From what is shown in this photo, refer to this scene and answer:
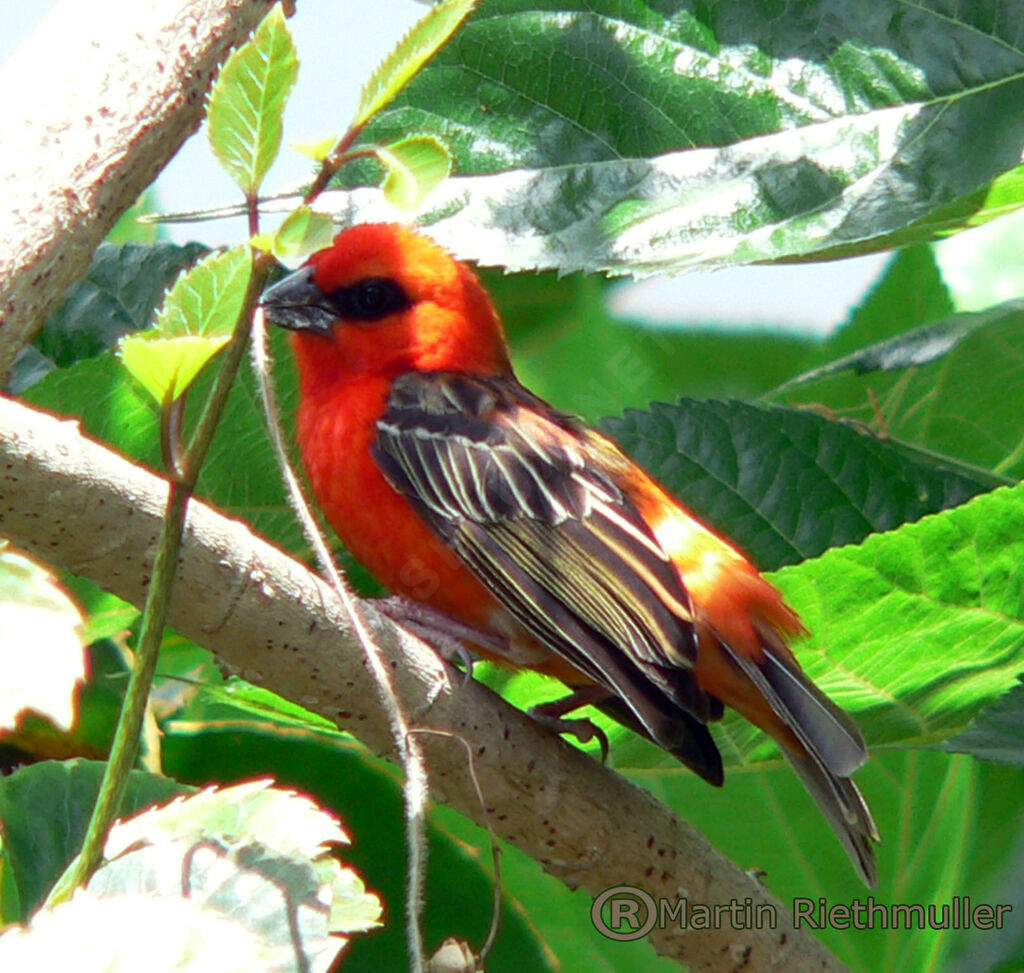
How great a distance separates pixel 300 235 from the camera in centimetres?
113

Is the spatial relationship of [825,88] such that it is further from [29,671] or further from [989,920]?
[29,671]

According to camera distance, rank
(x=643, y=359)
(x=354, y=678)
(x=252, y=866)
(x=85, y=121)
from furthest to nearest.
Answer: (x=643, y=359) → (x=354, y=678) → (x=85, y=121) → (x=252, y=866)

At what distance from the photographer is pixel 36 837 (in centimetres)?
212

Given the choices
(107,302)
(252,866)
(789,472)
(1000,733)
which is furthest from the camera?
(107,302)

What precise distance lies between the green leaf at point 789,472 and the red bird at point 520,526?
0.63 feet

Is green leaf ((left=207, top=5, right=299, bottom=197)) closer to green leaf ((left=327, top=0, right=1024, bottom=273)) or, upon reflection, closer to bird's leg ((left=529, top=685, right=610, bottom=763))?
green leaf ((left=327, top=0, right=1024, bottom=273))

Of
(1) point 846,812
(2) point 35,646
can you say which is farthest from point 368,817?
(2) point 35,646

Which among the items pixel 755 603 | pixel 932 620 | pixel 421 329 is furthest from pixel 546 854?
pixel 421 329

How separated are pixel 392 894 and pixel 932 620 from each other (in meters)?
1.03

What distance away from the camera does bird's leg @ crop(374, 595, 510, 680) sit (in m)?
2.91

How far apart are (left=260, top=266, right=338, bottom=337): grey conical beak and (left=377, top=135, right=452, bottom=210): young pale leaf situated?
2500mm

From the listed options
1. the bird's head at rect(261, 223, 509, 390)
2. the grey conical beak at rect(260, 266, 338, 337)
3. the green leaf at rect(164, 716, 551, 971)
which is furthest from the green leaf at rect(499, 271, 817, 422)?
the green leaf at rect(164, 716, 551, 971)

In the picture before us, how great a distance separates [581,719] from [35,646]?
168cm

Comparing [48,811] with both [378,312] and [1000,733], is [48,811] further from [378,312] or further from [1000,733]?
[378,312]
